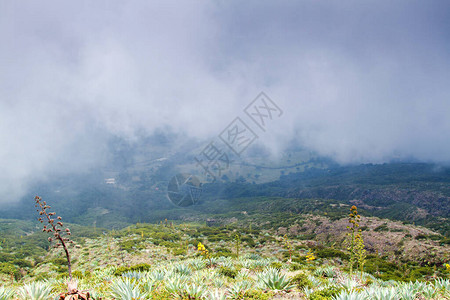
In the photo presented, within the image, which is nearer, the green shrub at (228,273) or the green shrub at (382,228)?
the green shrub at (228,273)

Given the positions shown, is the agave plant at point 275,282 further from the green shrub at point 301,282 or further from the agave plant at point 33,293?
the agave plant at point 33,293

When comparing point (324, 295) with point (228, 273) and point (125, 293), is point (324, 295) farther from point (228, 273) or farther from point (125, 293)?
point (125, 293)

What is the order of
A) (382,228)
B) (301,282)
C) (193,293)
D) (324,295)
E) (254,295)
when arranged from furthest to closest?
(382,228), (301,282), (324,295), (254,295), (193,293)

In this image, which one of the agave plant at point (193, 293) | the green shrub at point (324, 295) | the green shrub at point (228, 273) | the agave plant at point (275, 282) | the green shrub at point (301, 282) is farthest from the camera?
the green shrub at point (228, 273)

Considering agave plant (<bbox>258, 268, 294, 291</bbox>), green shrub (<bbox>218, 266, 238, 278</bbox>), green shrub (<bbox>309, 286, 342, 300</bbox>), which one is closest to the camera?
green shrub (<bbox>309, 286, 342, 300</bbox>)

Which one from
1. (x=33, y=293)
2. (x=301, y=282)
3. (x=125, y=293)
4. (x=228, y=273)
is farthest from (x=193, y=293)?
(x=228, y=273)

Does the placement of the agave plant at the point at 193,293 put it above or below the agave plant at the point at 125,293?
below

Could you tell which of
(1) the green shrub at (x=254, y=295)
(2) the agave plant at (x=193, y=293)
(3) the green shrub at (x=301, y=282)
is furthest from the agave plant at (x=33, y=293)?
(3) the green shrub at (x=301, y=282)

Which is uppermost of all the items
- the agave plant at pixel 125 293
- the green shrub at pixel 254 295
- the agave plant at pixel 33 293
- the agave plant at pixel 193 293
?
the agave plant at pixel 33 293

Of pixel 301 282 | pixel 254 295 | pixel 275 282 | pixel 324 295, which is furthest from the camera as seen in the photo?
pixel 301 282

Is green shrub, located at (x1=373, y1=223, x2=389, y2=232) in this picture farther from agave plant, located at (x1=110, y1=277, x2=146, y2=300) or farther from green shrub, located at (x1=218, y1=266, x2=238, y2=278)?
agave plant, located at (x1=110, y1=277, x2=146, y2=300)

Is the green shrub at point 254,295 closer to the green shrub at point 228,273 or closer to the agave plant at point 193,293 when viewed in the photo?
the agave plant at point 193,293

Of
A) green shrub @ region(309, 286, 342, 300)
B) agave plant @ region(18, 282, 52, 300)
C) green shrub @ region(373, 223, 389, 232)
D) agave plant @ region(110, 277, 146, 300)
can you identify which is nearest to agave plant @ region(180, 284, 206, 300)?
agave plant @ region(110, 277, 146, 300)

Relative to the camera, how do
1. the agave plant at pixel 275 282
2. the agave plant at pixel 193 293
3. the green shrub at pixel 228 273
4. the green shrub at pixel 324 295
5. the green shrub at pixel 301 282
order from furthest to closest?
the green shrub at pixel 228 273 → the green shrub at pixel 301 282 → the agave plant at pixel 275 282 → the green shrub at pixel 324 295 → the agave plant at pixel 193 293
